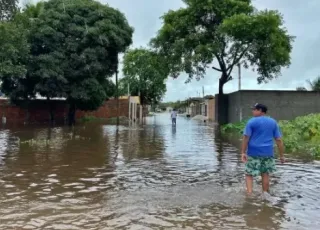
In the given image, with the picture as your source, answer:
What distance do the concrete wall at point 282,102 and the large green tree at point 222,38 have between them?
2700 millimetres

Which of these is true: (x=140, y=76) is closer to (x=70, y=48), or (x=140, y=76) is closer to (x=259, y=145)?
(x=70, y=48)

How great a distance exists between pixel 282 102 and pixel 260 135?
22.3m

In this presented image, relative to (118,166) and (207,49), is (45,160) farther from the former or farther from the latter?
(207,49)

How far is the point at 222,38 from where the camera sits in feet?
101

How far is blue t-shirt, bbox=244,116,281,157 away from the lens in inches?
298

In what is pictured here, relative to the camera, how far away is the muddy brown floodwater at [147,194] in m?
5.89

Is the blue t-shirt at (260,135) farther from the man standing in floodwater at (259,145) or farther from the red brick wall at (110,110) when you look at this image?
the red brick wall at (110,110)

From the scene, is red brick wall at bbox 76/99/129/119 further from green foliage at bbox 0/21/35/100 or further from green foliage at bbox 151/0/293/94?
green foliage at bbox 0/21/35/100

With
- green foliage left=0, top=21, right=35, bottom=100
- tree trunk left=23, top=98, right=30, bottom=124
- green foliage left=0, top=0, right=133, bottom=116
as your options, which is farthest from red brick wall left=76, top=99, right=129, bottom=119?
green foliage left=0, top=21, right=35, bottom=100

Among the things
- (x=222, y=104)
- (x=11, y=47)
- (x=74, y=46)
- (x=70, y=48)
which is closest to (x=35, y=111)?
(x=70, y=48)

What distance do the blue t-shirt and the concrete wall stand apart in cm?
2165

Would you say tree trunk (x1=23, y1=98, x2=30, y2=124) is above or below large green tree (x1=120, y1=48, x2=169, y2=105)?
below

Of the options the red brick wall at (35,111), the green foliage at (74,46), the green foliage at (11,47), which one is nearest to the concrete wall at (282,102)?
the green foliage at (74,46)

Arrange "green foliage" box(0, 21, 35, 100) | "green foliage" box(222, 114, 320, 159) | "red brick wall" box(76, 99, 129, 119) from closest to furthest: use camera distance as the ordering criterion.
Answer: "green foliage" box(222, 114, 320, 159) < "green foliage" box(0, 21, 35, 100) < "red brick wall" box(76, 99, 129, 119)
